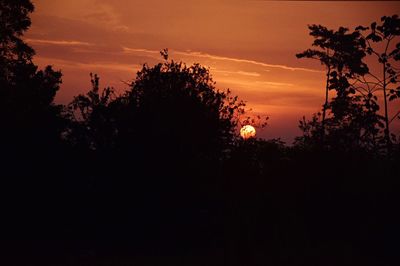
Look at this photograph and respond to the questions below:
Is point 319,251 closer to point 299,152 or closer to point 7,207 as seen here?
point 299,152

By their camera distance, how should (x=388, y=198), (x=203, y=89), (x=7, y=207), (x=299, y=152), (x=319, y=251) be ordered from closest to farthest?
(x=319, y=251) → (x=388, y=198) → (x=7, y=207) → (x=299, y=152) → (x=203, y=89)

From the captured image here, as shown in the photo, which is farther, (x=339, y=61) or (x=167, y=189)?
(x=339, y=61)

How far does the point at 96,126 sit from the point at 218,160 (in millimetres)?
5579

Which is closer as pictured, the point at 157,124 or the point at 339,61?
the point at 157,124

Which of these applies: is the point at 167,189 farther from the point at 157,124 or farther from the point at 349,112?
the point at 349,112

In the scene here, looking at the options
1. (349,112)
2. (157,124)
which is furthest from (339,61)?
(157,124)

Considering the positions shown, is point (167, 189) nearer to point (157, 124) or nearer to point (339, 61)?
point (157, 124)

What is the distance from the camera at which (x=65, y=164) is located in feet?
64.7

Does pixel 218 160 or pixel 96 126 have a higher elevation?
pixel 96 126

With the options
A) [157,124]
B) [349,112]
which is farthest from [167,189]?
[349,112]

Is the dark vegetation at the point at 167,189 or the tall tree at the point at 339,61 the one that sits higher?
the tall tree at the point at 339,61

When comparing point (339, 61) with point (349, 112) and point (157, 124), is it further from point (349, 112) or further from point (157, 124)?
point (157, 124)

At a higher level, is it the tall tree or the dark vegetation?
the tall tree

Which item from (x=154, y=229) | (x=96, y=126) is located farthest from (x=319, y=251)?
(x=96, y=126)
